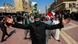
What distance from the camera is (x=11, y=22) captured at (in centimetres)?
563

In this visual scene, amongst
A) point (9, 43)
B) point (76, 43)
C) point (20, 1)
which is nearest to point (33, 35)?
point (76, 43)

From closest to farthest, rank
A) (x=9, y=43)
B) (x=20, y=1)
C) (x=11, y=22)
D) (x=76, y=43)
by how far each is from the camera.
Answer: (x=11, y=22) → (x=76, y=43) → (x=9, y=43) → (x=20, y=1)

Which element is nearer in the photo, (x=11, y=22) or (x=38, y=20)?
(x=11, y=22)

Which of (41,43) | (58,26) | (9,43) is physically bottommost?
(9,43)

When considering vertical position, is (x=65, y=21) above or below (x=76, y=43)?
above

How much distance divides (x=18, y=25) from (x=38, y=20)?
0.48 metres

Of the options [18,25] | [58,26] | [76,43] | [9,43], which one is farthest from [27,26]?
[9,43]

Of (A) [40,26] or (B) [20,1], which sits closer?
(A) [40,26]

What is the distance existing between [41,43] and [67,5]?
289ft

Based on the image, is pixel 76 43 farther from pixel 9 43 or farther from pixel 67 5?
pixel 67 5

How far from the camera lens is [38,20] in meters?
6.26

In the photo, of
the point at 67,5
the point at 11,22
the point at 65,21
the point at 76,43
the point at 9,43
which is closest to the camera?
the point at 11,22

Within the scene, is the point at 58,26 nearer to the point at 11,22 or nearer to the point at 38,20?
the point at 38,20

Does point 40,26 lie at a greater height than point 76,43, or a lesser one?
greater
